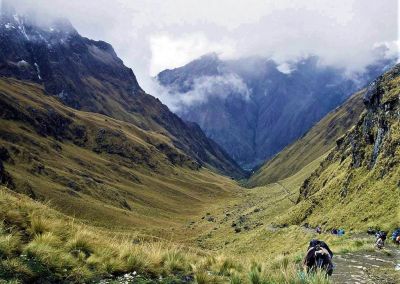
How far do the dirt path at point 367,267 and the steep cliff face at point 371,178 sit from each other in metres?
15.4

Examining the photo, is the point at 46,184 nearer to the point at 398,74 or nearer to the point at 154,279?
the point at 398,74

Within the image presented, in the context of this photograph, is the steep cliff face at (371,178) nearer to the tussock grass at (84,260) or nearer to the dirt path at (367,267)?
the dirt path at (367,267)

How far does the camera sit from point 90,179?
158 meters

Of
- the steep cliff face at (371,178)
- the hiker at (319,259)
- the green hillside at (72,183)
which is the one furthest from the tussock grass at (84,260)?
the green hillside at (72,183)

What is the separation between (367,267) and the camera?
17609mm

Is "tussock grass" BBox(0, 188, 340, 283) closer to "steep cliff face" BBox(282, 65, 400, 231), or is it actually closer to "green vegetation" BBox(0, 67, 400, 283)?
"green vegetation" BBox(0, 67, 400, 283)

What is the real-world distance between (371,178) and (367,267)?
130 ft

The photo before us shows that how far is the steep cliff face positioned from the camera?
43.8 metres

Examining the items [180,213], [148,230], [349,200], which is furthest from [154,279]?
[180,213]

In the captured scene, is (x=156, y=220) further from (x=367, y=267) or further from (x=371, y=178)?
(x=367, y=267)

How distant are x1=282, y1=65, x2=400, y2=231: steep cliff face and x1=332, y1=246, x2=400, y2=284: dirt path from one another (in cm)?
1535

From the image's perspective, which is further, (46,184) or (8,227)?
(46,184)

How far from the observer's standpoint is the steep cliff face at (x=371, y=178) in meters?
43.8

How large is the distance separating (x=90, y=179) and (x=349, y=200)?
388 ft
